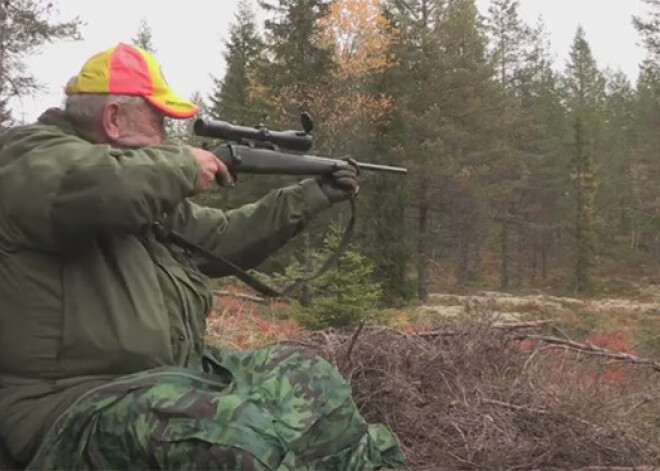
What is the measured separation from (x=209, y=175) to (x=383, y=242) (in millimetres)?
26459

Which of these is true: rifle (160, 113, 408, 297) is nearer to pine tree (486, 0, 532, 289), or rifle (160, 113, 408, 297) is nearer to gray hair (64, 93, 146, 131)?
gray hair (64, 93, 146, 131)

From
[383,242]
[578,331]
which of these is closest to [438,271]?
[383,242]

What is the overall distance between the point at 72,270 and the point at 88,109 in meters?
0.58

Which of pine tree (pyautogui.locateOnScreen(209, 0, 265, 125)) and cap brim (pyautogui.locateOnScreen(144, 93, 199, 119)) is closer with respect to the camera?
cap brim (pyautogui.locateOnScreen(144, 93, 199, 119))

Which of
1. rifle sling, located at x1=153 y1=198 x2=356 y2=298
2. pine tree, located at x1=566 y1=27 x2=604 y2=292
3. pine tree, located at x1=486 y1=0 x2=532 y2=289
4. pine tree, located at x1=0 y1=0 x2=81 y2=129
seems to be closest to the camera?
rifle sling, located at x1=153 y1=198 x2=356 y2=298

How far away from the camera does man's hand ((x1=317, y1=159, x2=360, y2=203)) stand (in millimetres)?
3477

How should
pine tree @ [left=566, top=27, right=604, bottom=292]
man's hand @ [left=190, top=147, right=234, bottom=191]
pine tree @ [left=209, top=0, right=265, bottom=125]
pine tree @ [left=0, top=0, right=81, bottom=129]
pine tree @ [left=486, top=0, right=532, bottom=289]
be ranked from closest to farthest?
man's hand @ [left=190, top=147, right=234, bottom=191]
pine tree @ [left=0, top=0, right=81, bottom=129]
pine tree @ [left=209, top=0, right=265, bottom=125]
pine tree @ [left=486, top=0, right=532, bottom=289]
pine tree @ [left=566, top=27, right=604, bottom=292]

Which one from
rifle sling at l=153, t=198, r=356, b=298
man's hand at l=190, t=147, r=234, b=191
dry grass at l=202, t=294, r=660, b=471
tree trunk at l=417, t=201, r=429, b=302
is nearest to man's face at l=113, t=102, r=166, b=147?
man's hand at l=190, t=147, r=234, b=191

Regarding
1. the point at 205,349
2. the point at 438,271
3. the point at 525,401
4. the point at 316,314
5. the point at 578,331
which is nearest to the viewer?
the point at 205,349

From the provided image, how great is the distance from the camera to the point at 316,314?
449 inches

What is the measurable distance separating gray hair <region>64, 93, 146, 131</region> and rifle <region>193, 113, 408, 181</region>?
43 centimetres

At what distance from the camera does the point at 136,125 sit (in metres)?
2.76

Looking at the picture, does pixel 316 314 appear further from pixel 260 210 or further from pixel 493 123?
pixel 493 123

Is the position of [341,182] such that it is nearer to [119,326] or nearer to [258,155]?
[258,155]
